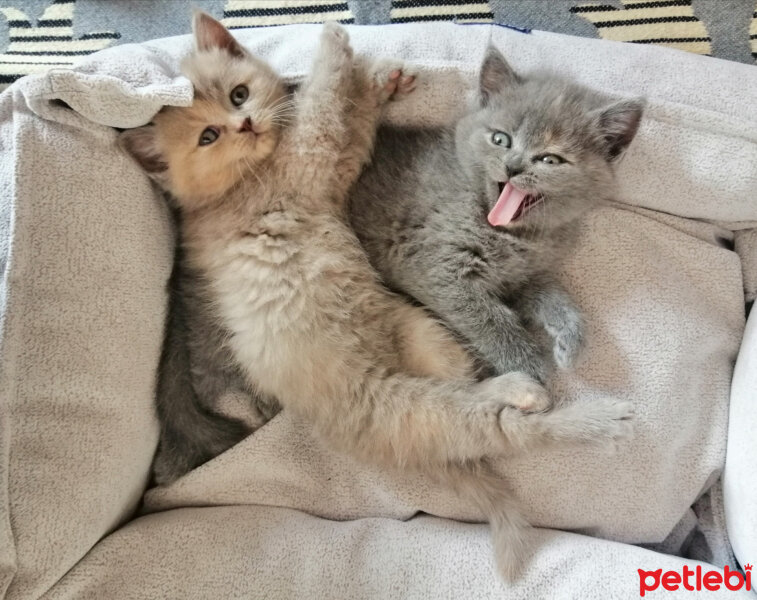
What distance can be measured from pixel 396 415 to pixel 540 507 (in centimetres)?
41

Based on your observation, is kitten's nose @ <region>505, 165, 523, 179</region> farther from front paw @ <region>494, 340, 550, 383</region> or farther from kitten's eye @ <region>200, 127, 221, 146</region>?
kitten's eye @ <region>200, 127, 221, 146</region>

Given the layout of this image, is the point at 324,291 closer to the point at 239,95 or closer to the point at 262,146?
the point at 262,146

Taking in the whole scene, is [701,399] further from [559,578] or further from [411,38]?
[411,38]

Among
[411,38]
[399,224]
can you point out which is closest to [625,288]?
[399,224]

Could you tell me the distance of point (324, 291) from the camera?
1.30 meters

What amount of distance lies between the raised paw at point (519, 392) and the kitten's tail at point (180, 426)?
0.62 meters

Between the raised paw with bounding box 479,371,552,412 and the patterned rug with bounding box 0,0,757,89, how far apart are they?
3.48 ft

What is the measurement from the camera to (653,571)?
1217 mm

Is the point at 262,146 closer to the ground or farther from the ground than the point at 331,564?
farther from the ground

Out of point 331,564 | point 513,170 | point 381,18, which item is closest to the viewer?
point 513,170

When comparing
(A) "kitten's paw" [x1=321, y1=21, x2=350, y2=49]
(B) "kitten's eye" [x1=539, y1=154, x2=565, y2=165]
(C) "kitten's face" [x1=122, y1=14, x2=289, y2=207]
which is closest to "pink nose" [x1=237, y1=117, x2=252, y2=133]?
(C) "kitten's face" [x1=122, y1=14, x2=289, y2=207]

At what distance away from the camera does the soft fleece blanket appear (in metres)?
1.16

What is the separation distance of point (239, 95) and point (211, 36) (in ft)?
0.52

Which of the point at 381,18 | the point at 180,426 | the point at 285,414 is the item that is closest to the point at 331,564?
the point at 285,414
